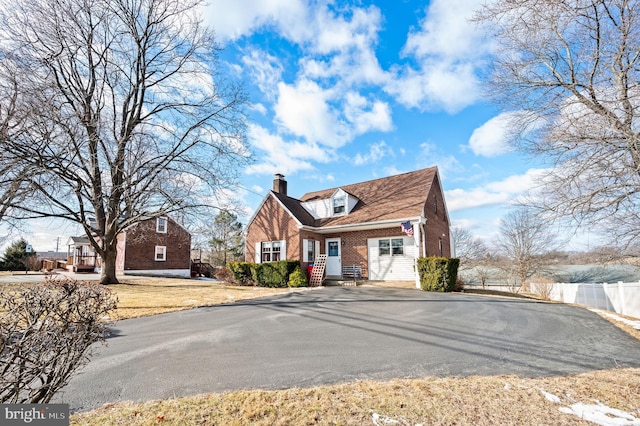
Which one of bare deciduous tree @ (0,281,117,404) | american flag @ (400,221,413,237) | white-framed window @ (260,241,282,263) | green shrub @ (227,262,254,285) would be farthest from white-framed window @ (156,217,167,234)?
bare deciduous tree @ (0,281,117,404)

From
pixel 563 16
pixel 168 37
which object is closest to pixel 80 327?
pixel 563 16

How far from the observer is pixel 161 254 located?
30.1 m

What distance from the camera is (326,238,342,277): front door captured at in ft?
62.6

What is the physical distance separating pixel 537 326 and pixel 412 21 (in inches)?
394

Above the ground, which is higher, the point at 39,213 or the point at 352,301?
the point at 39,213

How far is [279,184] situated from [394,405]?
70.4 ft

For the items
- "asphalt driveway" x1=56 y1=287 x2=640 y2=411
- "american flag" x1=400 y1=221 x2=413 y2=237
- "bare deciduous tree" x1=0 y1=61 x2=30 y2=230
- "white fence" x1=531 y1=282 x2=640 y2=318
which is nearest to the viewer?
"asphalt driveway" x1=56 y1=287 x2=640 y2=411

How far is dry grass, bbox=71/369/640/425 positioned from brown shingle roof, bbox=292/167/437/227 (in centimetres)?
1255

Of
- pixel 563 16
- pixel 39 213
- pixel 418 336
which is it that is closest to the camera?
pixel 418 336

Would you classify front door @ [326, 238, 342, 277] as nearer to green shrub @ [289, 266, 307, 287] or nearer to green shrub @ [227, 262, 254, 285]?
green shrub @ [289, 266, 307, 287]

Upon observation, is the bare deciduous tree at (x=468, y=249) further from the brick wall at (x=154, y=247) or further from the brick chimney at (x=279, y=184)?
the brick wall at (x=154, y=247)

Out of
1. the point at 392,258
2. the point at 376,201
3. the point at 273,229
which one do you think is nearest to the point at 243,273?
the point at 273,229

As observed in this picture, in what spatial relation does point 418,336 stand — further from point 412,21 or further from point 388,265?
point 388,265

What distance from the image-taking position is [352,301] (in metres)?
11.2
